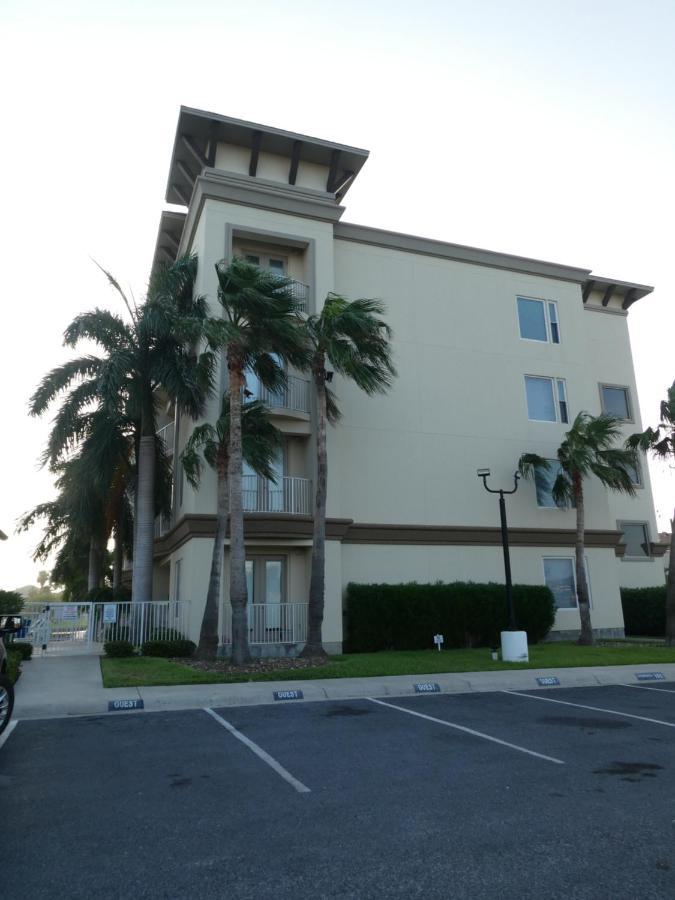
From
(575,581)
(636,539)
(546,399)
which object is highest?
(546,399)

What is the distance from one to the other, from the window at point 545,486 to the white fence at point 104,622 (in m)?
13.2

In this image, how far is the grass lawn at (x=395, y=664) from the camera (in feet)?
46.1

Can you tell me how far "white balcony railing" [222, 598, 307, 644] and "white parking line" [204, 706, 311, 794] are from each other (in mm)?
8668

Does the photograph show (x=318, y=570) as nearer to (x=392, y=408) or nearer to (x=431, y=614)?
(x=431, y=614)

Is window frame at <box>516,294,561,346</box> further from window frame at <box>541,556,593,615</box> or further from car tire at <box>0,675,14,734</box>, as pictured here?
car tire at <box>0,675,14,734</box>

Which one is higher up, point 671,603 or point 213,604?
point 671,603

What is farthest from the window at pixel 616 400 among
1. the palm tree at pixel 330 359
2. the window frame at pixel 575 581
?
the palm tree at pixel 330 359

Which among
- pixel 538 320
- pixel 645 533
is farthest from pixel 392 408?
pixel 645 533

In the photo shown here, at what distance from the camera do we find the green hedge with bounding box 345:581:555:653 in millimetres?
20906

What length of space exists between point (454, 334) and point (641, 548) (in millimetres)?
13429

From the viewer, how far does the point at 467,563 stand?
23.5m

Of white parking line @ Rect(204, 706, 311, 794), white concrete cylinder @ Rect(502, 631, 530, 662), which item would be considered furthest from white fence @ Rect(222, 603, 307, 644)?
white parking line @ Rect(204, 706, 311, 794)

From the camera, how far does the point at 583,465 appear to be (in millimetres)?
22953

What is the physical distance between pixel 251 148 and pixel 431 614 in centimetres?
1633
